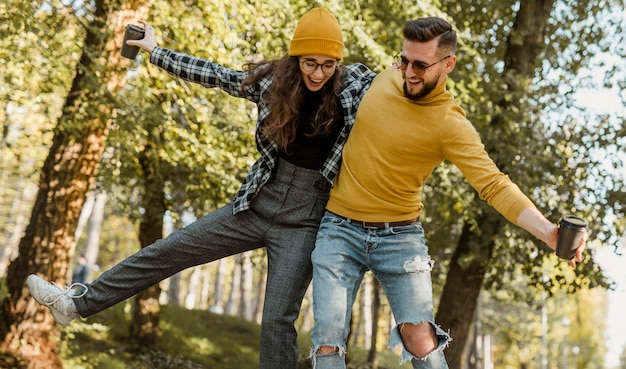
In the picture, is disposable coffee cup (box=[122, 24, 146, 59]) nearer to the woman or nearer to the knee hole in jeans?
the woman

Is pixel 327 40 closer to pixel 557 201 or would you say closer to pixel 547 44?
pixel 557 201

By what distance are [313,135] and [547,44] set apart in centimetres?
948

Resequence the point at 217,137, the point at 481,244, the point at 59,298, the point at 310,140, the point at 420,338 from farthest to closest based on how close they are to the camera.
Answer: the point at 481,244 < the point at 217,137 < the point at 59,298 < the point at 310,140 < the point at 420,338

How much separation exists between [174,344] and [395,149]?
36.7 feet

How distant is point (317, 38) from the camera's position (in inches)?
152

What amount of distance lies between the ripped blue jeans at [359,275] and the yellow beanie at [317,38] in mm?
904

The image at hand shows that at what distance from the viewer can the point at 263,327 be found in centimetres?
403

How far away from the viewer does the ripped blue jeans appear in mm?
3723

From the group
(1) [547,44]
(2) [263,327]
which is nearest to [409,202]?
(2) [263,327]

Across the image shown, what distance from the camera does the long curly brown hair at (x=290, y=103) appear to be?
3.90m

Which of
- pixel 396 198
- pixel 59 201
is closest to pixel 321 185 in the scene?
pixel 396 198

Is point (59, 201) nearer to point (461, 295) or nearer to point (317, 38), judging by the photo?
point (317, 38)

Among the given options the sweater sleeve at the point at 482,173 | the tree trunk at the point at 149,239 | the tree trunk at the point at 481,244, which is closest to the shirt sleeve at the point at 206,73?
the sweater sleeve at the point at 482,173

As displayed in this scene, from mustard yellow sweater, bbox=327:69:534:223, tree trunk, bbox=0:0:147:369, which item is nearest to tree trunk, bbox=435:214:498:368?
tree trunk, bbox=0:0:147:369
